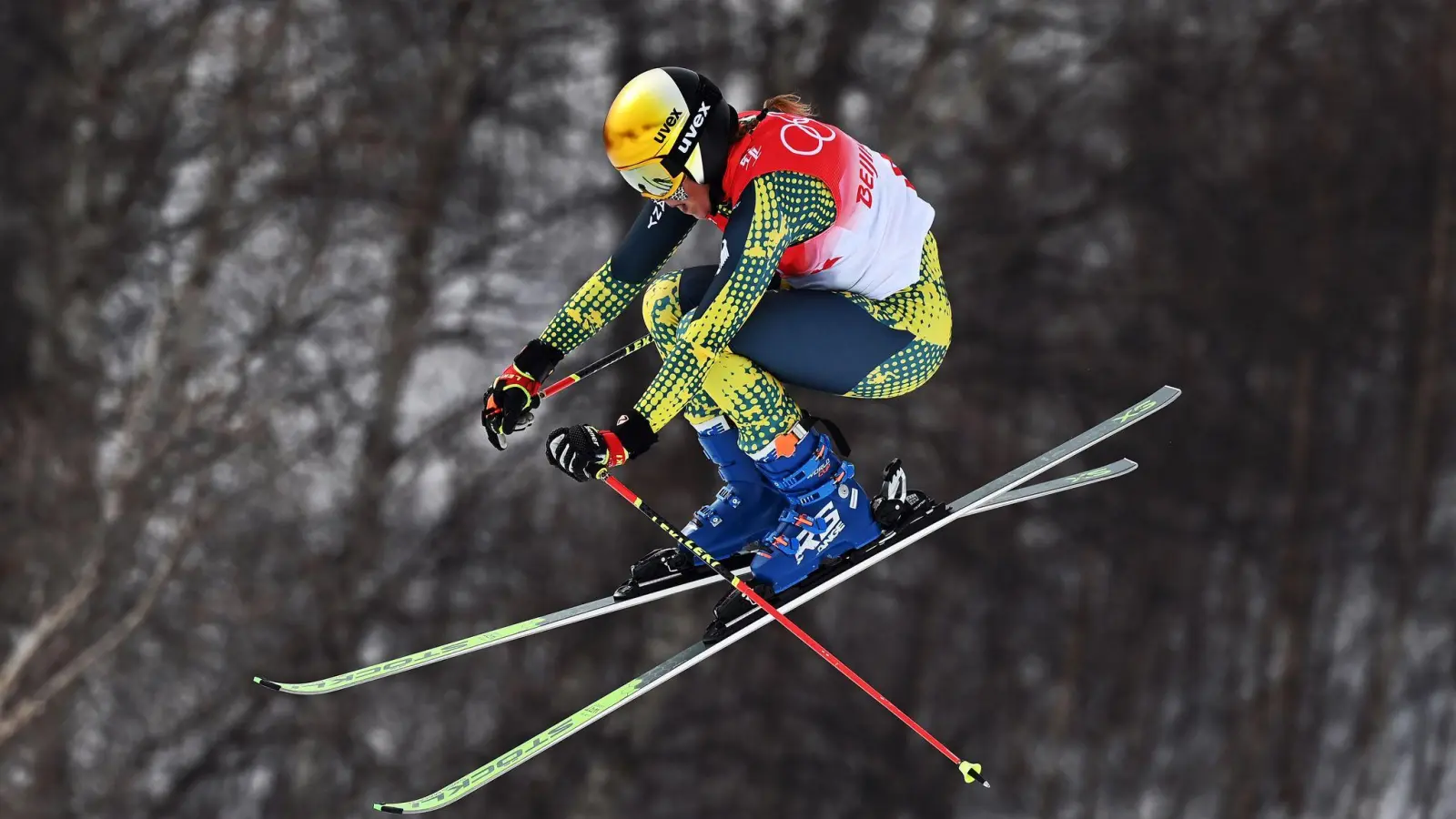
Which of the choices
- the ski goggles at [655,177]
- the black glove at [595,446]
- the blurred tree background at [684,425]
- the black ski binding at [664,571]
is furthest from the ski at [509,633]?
the blurred tree background at [684,425]

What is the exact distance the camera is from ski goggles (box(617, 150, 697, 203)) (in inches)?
121

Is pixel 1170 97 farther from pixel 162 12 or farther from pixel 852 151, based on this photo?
pixel 162 12

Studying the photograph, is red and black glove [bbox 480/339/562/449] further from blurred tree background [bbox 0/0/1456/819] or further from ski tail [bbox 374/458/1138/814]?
blurred tree background [bbox 0/0/1456/819]

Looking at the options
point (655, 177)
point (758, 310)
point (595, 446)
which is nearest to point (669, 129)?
point (655, 177)

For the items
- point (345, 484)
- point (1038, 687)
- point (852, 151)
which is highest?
point (852, 151)

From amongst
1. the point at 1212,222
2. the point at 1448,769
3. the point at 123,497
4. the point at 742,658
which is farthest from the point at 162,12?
the point at 1448,769

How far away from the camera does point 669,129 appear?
303 cm

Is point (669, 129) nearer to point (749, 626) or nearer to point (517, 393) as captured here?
point (517, 393)

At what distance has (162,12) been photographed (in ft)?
22.0

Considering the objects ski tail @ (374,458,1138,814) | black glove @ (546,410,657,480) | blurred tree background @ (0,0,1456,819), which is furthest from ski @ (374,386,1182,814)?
blurred tree background @ (0,0,1456,819)

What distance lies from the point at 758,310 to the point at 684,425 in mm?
3970

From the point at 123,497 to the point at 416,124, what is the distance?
246cm

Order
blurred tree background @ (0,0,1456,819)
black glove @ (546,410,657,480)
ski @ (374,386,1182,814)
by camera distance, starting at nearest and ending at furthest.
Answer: black glove @ (546,410,657,480) < ski @ (374,386,1182,814) < blurred tree background @ (0,0,1456,819)

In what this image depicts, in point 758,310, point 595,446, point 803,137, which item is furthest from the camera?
point 758,310
